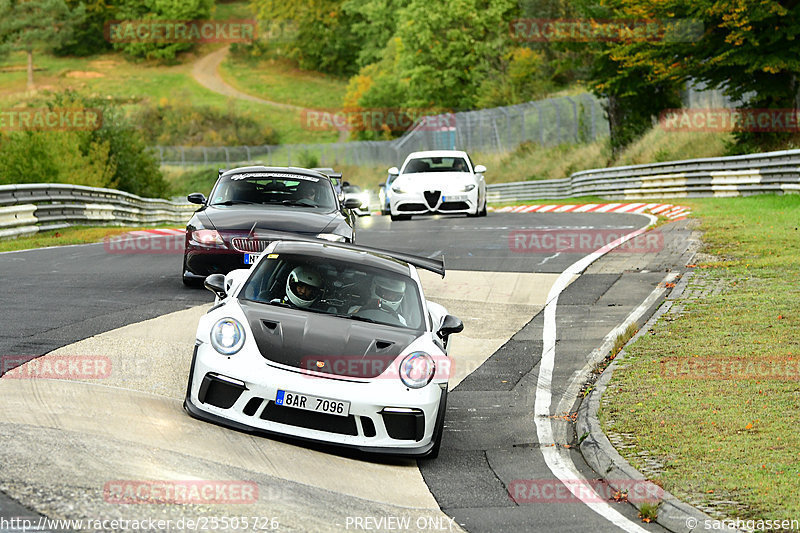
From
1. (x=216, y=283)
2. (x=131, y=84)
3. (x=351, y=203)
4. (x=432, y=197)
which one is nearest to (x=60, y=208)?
(x=432, y=197)

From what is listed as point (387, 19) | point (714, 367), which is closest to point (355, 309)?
point (714, 367)

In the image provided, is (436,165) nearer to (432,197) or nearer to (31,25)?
(432,197)

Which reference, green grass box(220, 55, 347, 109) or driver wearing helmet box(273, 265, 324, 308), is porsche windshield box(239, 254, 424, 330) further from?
green grass box(220, 55, 347, 109)

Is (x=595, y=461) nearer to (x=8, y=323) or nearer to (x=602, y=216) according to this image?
(x=8, y=323)

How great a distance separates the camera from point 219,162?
304ft

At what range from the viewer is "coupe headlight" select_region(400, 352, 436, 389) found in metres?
Result: 7.64

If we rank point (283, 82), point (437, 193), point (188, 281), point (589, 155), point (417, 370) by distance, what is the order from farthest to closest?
point (283, 82)
point (589, 155)
point (437, 193)
point (188, 281)
point (417, 370)

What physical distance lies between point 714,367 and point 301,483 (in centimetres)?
491

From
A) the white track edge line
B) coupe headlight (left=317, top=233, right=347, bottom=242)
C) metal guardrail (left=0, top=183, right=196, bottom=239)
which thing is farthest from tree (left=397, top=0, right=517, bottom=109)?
coupe headlight (left=317, top=233, right=347, bottom=242)

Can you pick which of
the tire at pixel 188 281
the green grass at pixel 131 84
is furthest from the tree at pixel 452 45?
the tire at pixel 188 281

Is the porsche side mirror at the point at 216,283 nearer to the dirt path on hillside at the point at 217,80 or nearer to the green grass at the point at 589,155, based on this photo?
the green grass at the point at 589,155

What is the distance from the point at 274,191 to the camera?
1472 centimetres

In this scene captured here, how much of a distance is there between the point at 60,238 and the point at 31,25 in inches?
4514

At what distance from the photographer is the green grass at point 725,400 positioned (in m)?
6.85
